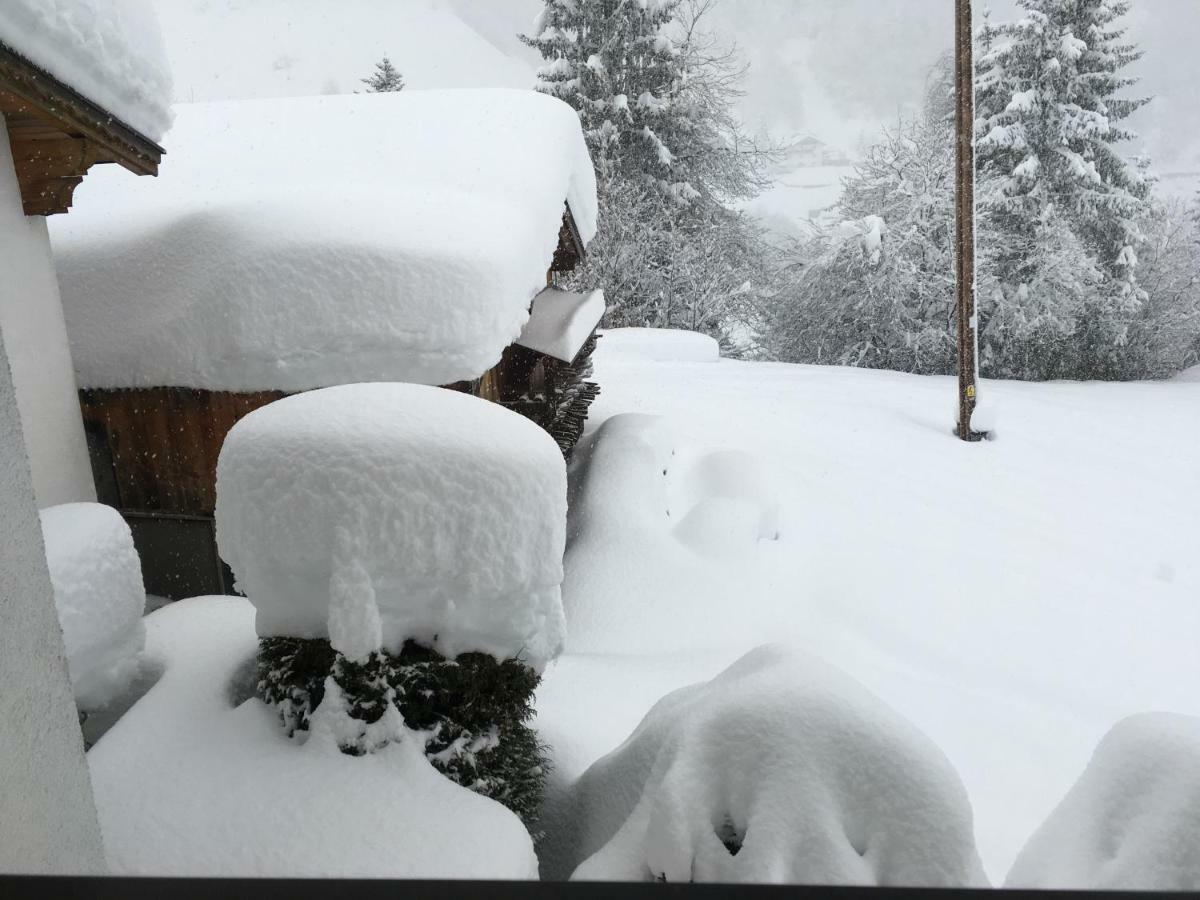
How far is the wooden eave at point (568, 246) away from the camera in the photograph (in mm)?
9117

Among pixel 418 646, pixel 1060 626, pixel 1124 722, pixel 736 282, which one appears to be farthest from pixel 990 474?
pixel 736 282

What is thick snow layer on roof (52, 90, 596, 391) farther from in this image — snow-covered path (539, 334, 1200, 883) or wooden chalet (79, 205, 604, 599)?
snow-covered path (539, 334, 1200, 883)

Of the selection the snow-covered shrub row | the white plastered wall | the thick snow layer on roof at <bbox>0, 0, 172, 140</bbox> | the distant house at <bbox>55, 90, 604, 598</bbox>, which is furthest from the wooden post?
the white plastered wall

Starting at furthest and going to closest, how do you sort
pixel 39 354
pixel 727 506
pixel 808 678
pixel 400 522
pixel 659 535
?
pixel 727 506 → pixel 659 535 → pixel 39 354 → pixel 400 522 → pixel 808 678

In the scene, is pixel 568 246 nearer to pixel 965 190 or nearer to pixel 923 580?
pixel 965 190

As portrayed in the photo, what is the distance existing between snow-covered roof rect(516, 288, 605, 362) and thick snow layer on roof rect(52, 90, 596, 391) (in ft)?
2.60

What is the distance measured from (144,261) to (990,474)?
9.46 metres

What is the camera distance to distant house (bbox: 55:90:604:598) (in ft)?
17.1

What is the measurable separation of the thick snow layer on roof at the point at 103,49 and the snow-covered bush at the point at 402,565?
264 centimetres

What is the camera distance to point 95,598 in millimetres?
3221

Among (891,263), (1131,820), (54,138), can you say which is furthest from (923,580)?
(891,263)

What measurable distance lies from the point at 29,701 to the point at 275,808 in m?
1.26

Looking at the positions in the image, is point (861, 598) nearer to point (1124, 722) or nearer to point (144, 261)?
point (1124, 722)

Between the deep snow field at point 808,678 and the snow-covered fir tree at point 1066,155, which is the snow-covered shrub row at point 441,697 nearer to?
the deep snow field at point 808,678
